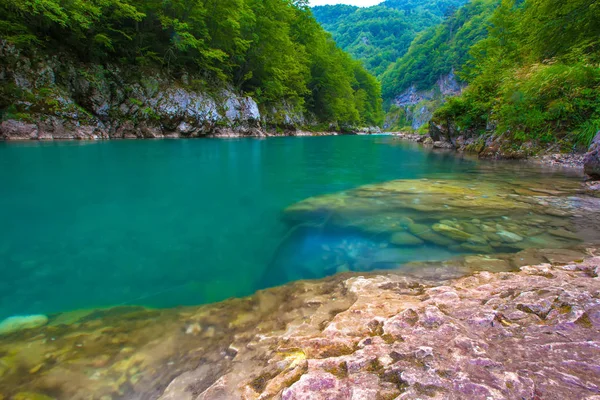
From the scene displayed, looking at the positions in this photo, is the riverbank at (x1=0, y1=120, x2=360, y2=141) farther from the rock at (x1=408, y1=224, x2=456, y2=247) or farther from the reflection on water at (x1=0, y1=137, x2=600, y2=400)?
the rock at (x1=408, y1=224, x2=456, y2=247)

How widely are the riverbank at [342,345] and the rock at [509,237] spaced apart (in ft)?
3.04

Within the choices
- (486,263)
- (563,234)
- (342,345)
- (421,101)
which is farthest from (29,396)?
(421,101)

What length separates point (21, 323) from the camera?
201cm

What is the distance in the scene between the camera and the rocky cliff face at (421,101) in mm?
72188

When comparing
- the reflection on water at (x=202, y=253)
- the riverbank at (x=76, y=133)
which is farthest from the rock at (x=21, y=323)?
the riverbank at (x=76, y=133)

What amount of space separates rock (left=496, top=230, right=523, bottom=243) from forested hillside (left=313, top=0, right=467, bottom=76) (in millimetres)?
131439

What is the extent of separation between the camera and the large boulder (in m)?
5.59

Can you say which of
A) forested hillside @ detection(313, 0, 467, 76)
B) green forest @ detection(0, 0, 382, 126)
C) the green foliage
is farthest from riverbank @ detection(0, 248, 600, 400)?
forested hillside @ detection(313, 0, 467, 76)

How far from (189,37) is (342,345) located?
23729 millimetres

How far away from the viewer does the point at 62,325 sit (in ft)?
6.55

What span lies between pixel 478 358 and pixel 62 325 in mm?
2706

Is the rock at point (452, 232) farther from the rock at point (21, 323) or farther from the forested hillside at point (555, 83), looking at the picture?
the forested hillside at point (555, 83)

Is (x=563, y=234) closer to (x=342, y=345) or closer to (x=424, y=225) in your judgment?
(x=424, y=225)

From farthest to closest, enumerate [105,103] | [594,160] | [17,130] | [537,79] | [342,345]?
[105,103] → [17,130] → [537,79] → [594,160] → [342,345]
